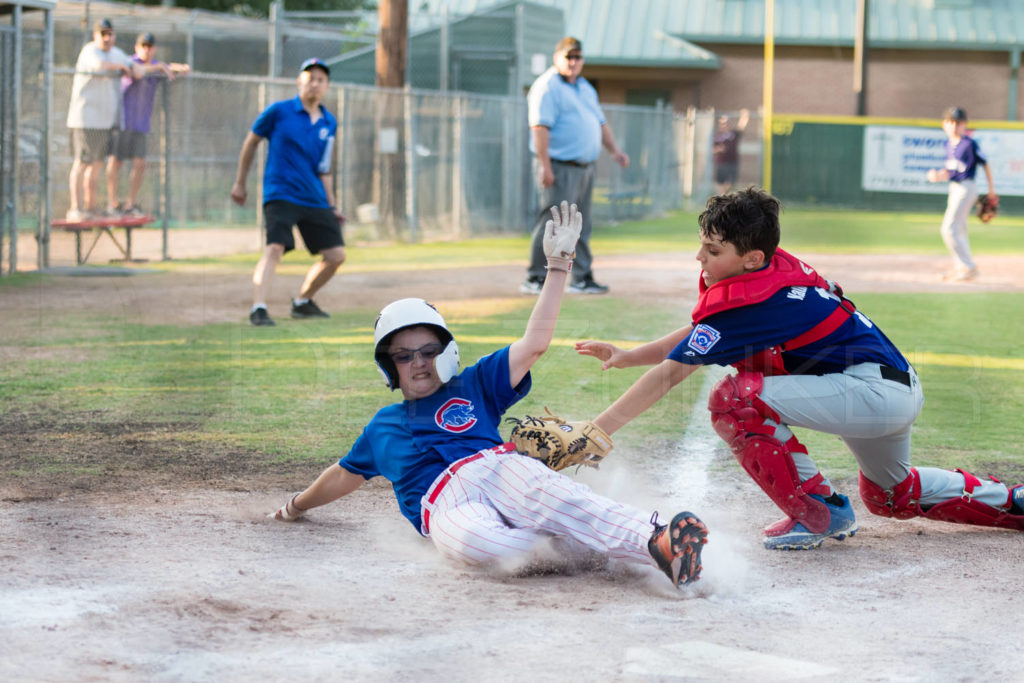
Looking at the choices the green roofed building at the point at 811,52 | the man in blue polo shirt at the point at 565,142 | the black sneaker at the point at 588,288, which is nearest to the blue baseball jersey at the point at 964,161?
the man in blue polo shirt at the point at 565,142

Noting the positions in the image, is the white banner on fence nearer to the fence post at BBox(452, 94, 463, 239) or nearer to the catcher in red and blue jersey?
the fence post at BBox(452, 94, 463, 239)

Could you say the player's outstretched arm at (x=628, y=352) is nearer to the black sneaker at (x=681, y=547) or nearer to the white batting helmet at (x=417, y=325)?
the white batting helmet at (x=417, y=325)

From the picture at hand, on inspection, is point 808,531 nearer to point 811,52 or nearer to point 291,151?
point 291,151

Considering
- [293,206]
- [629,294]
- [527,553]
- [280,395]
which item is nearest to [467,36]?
[629,294]

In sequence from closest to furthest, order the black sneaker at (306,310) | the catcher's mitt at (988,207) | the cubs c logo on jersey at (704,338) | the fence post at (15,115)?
the cubs c logo on jersey at (704,338) → the black sneaker at (306,310) → the fence post at (15,115) → the catcher's mitt at (988,207)

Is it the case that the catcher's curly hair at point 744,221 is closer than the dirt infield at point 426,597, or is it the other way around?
the dirt infield at point 426,597

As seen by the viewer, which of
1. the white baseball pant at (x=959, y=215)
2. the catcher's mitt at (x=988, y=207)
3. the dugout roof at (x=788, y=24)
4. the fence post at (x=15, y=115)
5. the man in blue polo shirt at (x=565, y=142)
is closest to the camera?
the man in blue polo shirt at (x=565, y=142)

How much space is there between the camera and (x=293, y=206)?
31.8 feet

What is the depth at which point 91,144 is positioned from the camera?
1362 cm

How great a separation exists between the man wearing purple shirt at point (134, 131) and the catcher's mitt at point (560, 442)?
35.0ft

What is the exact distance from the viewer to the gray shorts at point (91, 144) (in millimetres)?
13523

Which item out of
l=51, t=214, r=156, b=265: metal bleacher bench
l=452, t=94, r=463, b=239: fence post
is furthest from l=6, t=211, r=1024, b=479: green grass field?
l=452, t=94, r=463, b=239: fence post

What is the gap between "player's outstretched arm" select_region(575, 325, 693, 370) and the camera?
439 cm

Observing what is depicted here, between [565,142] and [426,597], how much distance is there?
8.20 m
